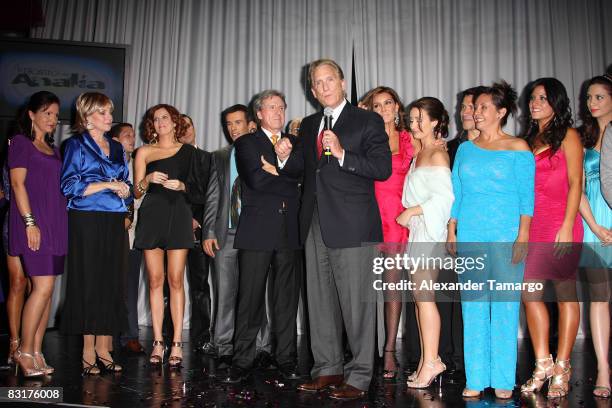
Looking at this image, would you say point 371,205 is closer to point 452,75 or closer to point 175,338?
point 175,338

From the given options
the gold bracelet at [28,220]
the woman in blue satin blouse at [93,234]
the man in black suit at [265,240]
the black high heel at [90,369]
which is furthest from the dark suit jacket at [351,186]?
the gold bracelet at [28,220]

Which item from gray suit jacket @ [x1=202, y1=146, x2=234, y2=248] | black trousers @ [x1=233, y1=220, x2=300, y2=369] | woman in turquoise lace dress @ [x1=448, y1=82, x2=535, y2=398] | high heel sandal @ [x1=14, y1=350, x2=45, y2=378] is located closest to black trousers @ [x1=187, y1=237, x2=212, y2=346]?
gray suit jacket @ [x1=202, y1=146, x2=234, y2=248]

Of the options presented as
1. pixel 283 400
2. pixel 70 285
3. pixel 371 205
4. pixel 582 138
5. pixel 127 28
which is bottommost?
pixel 283 400

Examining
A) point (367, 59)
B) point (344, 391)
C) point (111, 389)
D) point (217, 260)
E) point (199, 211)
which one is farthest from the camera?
point (367, 59)

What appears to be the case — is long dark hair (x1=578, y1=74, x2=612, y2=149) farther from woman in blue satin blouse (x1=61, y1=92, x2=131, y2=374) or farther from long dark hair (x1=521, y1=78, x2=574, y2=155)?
woman in blue satin blouse (x1=61, y1=92, x2=131, y2=374)

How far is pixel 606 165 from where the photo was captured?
303 cm

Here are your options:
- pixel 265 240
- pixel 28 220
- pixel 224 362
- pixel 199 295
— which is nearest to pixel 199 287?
pixel 199 295

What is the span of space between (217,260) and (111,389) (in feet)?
4.14

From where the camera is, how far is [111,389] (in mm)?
3057

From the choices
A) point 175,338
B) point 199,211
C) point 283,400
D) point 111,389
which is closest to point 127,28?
point 199,211

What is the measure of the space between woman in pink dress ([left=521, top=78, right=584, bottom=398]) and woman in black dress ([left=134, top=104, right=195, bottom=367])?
2.09 m

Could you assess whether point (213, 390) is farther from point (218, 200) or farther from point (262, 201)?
point (218, 200)

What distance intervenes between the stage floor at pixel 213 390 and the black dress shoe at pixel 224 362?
0.23 feet

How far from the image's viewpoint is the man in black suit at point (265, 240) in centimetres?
335
